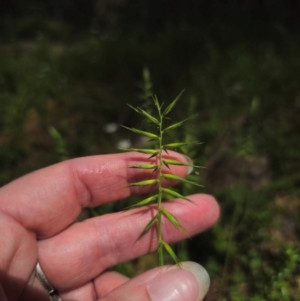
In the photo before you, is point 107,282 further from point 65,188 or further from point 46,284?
point 65,188

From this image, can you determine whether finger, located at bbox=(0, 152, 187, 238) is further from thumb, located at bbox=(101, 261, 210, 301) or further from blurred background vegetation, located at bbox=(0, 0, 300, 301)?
thumb, located at bbox=(101, 261, 210, 301)

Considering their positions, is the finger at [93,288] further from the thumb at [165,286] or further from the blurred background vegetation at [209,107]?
the thumb at [165,286]

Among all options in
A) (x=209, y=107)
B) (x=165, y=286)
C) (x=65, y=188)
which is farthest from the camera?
(x=209, y=107)

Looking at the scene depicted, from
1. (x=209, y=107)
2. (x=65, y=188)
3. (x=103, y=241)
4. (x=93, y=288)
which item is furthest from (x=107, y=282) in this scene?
(x=209, y=107)

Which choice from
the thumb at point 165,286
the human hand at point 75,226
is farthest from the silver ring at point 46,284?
the thumb at point 165,286

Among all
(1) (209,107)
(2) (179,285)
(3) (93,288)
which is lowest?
(3) (93,288)

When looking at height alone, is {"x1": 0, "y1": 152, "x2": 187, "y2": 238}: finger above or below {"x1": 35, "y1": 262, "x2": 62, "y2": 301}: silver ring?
above


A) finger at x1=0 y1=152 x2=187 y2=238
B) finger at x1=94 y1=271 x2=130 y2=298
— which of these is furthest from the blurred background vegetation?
finger at x1=0 y1=152 x2=187 y2=238
